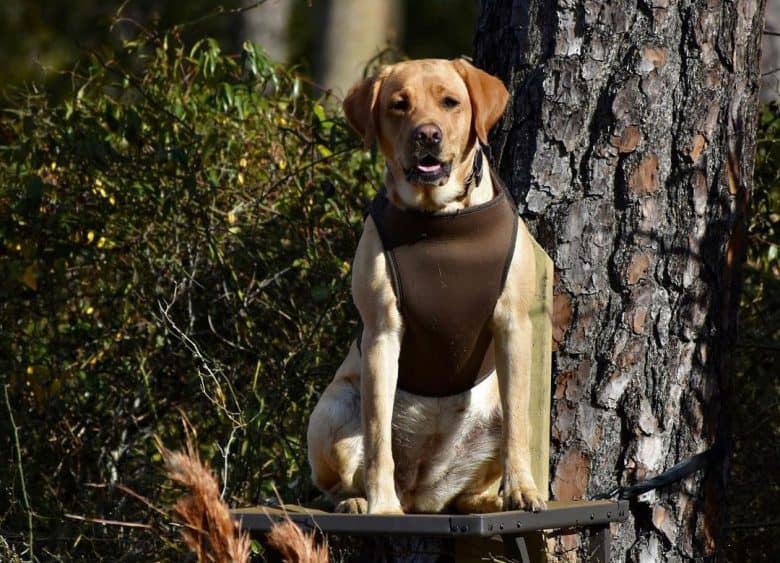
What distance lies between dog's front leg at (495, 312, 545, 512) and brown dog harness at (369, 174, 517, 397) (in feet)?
0.28

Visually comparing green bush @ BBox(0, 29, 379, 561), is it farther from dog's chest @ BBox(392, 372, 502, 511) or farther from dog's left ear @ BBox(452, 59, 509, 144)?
dog's left ear @ BBox(452, 59, 509, 144)

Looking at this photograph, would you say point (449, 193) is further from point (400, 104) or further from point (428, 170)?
point (400, 104)

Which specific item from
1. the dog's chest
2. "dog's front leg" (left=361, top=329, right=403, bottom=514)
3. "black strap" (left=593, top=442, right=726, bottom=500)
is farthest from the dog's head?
"black strap" (left=593, top=442, right=726, bottom=500)

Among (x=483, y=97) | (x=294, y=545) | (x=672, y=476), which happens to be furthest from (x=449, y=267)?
(x=294, y=545)

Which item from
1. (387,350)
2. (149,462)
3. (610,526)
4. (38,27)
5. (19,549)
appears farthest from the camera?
(38,27)

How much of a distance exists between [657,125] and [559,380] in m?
0.93

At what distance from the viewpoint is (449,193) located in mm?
3867

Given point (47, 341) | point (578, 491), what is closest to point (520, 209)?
point (578, 491)

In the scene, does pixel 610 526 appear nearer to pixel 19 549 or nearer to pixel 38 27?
pixel 19 549

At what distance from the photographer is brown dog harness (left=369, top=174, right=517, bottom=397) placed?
378 centimetres

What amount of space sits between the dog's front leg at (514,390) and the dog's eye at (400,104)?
719 millimetres

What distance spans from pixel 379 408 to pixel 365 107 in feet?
3.12

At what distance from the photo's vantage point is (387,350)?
3.81 m

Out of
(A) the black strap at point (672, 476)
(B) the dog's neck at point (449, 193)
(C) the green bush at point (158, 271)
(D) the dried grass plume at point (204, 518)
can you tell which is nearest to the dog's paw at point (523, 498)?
(A) the black strap at point (672, 476)
